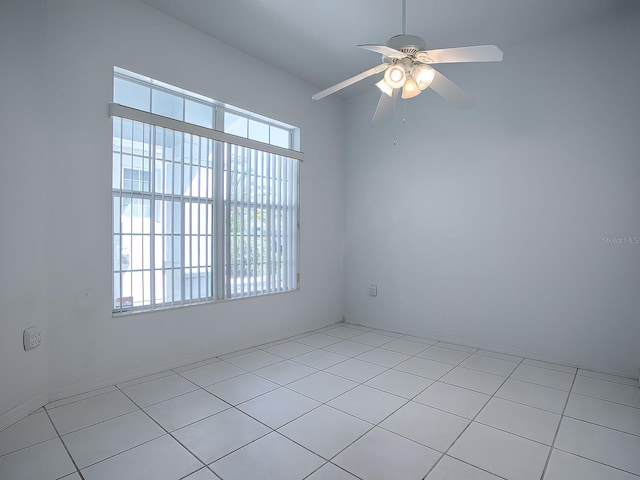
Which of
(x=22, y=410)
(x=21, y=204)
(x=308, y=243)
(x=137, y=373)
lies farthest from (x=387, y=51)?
(x=22, y=410)

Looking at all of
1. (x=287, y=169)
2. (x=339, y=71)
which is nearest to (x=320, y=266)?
(x=287, y=169)

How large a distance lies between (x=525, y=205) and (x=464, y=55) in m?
1.93

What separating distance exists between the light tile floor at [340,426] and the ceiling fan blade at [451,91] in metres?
2.06

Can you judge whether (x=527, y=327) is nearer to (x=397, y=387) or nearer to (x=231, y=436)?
(x=397, y=387)

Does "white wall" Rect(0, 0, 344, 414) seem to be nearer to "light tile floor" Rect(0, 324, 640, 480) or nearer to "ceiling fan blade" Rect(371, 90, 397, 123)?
"light tile floor" Rect(0, 324, 640, 480)

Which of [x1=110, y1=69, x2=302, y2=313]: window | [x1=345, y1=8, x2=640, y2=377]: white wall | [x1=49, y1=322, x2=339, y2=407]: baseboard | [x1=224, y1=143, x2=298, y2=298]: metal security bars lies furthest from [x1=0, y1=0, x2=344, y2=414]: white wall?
[x1=345, y1=8, x2=640, y2=377]: white wall

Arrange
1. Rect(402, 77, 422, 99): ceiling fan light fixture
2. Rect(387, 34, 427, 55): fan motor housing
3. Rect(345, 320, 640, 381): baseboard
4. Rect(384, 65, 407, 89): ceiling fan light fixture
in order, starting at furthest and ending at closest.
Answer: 1. Rect(345, 320, 640, 381): baseboard
2. Rect(402, 77, 422, 99): ceiling fan light fixture
3. Rect(384, 65, 407, 89): ceiling fan light fixture
4. Rect(387, 34, 427, 55): fan motor housing

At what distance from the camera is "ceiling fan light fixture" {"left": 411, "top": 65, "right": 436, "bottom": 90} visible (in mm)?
2064

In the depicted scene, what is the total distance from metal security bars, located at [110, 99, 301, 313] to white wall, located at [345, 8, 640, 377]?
4.61 ft

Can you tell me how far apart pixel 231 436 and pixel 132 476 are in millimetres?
504

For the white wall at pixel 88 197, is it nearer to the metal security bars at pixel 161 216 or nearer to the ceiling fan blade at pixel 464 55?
the metal security bars at pixel 161 216

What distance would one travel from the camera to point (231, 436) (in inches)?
75.3

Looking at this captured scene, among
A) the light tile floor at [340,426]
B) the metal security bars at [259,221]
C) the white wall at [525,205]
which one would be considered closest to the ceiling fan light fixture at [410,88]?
the white wall at [525,205]

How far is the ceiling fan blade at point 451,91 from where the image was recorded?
7.11 feet
